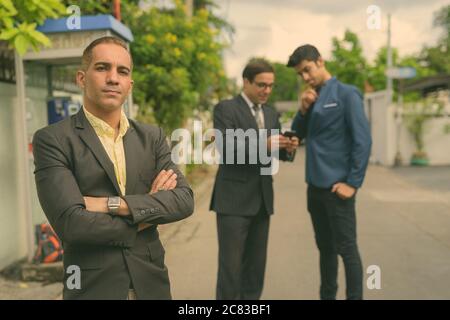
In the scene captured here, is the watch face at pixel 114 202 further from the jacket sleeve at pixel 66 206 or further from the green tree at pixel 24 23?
the green tree at pixel 24 23

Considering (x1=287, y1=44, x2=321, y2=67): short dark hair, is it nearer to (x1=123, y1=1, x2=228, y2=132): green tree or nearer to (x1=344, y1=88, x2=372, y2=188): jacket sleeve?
(x1=344, y1=88, x2=372, y2=188): jacket sleeve

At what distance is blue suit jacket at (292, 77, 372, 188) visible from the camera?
11.9 ft

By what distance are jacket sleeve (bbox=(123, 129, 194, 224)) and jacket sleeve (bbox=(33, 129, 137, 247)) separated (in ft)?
0.25

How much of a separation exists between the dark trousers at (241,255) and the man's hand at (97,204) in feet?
5.85

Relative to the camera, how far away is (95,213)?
6.48 ft

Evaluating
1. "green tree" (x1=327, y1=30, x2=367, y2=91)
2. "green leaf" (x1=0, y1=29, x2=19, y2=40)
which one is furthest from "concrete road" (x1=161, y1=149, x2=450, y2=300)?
"green tree" (x1=327, y1=30, x2=367, y2=91)

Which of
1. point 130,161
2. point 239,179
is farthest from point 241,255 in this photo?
point 130,161

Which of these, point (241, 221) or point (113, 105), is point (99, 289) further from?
point (241, 221)

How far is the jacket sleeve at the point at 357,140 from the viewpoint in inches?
142

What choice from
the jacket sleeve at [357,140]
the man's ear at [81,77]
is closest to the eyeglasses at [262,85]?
the jacket sleeve at [357,140]

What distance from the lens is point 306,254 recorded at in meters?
5.68

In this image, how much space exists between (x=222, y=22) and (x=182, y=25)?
4.44 m

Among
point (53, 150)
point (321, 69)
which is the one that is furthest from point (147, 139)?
point (321, 69)

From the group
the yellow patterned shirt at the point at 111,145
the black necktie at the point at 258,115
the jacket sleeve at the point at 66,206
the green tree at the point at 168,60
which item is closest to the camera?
the jacket sleeve at the point at 66,206
